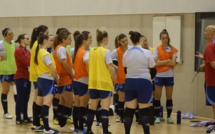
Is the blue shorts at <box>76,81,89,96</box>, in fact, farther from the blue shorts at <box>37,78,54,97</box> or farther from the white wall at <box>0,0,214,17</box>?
the white wall at <box>0,0,214,17</box>

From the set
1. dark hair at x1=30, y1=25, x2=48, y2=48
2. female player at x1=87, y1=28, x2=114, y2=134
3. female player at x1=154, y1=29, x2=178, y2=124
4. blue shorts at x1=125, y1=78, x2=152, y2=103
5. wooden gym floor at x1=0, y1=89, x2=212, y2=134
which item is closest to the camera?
blue shorts at x1=125, y1=78, x2=152, y2=103

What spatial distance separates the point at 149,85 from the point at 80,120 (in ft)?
5.20

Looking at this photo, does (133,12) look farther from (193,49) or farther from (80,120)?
(80,120)

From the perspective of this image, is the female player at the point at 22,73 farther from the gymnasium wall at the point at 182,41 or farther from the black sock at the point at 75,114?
the gymnasium wall at the point at 182,41

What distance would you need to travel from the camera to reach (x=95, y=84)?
794 centimetres

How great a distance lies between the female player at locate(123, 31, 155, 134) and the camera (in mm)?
7465

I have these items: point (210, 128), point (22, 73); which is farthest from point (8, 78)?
point (210, 128)

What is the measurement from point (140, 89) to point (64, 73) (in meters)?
1.77

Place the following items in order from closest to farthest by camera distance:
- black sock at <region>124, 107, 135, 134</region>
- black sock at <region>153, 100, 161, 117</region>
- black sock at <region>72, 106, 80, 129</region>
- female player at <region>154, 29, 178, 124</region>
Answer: black sock at <region>124, 107, 135, 134</region>
black sock at <region>72, 106, 80, 129</region>
female player at <region>154, 29, 178, 124</region>
black sock at <region>153, 100, 161, 117</region>

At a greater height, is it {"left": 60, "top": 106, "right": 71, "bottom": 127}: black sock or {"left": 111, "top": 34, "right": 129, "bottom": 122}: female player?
{"left": 111, "top": 34, "right": 129, "bottom": 122}: female player

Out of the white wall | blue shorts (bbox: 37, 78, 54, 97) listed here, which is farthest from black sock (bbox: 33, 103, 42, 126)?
the white wall

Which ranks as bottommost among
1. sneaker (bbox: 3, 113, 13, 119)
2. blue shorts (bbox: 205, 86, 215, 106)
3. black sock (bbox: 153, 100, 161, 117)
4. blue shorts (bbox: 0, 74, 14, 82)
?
sneaker (bbox: 3, 113, 13, 119)

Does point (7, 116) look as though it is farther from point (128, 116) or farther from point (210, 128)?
point (210, 128)

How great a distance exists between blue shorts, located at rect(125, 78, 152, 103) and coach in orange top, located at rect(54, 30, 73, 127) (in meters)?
1.46
